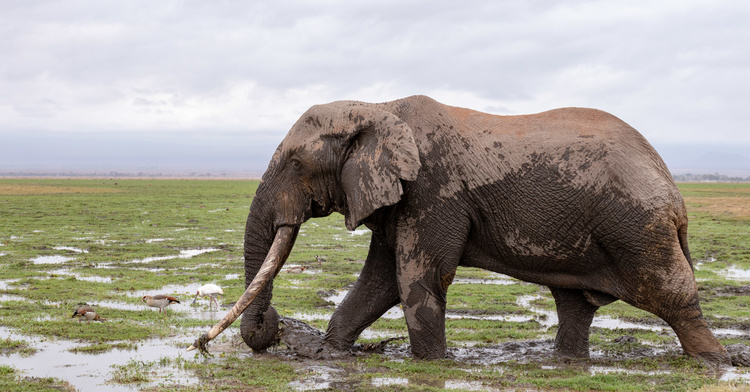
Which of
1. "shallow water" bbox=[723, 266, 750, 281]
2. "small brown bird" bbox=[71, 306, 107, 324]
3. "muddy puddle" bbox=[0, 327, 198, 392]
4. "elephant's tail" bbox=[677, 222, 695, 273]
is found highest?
"elephant's tail" bbox=[677, 222, 695, 273]

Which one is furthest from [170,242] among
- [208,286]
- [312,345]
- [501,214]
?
[501,214]

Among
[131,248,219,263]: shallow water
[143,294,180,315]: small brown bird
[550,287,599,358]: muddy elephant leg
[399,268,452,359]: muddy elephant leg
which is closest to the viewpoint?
[399,268,452,359]: muddy elephant leg

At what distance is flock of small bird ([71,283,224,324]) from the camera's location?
1094cm

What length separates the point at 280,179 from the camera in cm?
884

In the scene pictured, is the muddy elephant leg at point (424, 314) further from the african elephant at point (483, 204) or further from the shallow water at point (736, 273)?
the shallow water at point (736, 273)

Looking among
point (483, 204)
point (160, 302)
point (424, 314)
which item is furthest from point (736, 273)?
point (160, 302)

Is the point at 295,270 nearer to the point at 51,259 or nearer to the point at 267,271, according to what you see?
the point at 51,259

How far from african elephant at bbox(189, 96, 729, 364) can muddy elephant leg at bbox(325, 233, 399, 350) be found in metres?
0.56

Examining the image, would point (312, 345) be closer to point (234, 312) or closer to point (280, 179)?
point (234, 312)

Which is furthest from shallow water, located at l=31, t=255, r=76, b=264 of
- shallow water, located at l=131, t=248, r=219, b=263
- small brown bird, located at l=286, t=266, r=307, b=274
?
small brown bird, located at l=286, t=266, r=307, b=274

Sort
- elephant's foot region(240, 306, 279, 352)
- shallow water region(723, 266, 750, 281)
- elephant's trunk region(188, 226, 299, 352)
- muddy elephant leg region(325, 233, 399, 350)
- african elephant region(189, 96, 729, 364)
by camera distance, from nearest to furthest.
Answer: elephant's trunk region(188, 226, 299, 352) → african elephant region(189, 96, 729, 364) → elephant's foot region(240, 306, 279, 352) → muddy elephant leg region(325, 233, 399, 350) → shallow water region(723, 266, 750, 281)

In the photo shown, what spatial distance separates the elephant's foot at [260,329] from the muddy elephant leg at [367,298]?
745 millimetres

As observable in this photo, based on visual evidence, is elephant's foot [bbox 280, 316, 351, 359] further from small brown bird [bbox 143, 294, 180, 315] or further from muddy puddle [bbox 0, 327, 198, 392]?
small brown bird [bbox 143, 294, 180, 315]

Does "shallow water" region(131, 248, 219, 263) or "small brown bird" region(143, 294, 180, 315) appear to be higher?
"small brown bird" region(143, 294, 180, 315)
